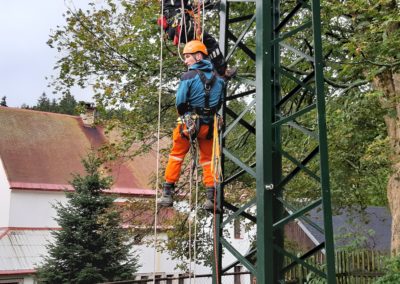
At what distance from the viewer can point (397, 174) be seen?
28.7ft

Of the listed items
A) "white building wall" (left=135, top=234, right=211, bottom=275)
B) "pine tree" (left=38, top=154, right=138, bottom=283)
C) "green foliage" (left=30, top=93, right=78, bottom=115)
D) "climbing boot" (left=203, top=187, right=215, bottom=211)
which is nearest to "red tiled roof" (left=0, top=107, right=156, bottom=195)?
"white building wall" (left=135, top=234, right=211, bottom=275)

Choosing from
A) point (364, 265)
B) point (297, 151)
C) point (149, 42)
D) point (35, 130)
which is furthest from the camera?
point (35, 130)

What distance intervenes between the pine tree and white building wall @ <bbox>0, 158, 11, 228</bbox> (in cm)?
601

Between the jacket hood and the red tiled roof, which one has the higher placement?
the red tiled roof

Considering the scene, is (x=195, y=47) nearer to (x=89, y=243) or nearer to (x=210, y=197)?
(x=210, y=197)

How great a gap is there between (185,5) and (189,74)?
1123 millimetres

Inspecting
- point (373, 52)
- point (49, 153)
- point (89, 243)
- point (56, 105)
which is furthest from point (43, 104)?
point (373, 52)

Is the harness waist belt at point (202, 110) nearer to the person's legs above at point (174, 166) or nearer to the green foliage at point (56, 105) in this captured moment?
the person's legs above at point (174, 166)

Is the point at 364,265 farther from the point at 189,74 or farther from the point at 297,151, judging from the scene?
the point at 189,74

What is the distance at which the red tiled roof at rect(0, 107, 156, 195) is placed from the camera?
19266mm

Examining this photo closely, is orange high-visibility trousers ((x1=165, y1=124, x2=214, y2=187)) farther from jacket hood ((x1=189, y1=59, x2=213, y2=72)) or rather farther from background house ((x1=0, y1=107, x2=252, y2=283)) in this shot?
background house ((x1=0, y1=107, x2=252, y2=283))

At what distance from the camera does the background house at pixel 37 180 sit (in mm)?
17641

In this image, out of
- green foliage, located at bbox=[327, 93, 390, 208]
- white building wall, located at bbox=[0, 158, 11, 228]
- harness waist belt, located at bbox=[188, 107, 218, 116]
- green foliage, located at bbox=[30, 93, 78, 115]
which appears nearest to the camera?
harness waist belt, located at bbox=[188, 107, 218, 116]

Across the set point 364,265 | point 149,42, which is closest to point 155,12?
point 149,42
